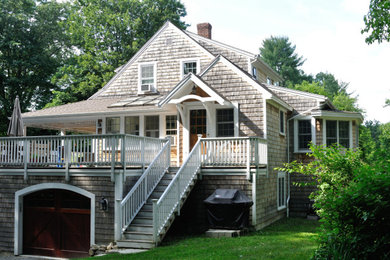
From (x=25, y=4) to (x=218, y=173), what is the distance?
2794cm

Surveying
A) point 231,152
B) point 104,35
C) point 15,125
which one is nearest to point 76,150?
point 15,125

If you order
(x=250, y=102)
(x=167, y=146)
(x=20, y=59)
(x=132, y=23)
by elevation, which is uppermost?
(x=132, y=23)

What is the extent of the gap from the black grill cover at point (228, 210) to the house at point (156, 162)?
2.45 feet

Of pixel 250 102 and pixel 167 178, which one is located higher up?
pixel 250 102

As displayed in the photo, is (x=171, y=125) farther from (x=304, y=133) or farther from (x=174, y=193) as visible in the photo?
(x=304, y=133)

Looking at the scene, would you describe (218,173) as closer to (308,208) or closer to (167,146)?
(167,146)

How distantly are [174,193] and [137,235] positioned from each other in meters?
1.67

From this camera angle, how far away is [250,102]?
51.4 ft

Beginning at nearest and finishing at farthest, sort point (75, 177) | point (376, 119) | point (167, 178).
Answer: point (75, 177), point (167, 178), point (376, 119)

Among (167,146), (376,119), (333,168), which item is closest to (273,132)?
(167,146)

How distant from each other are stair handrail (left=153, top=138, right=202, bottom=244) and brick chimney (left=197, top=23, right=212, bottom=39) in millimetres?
9247

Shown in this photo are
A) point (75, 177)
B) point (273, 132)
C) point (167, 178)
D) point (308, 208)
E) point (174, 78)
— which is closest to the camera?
point (75, 177)

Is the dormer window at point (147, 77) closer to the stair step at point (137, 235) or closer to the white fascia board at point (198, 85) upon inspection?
the white fascia board at point (198, 85)

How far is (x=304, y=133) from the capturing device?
1930 centimetres
